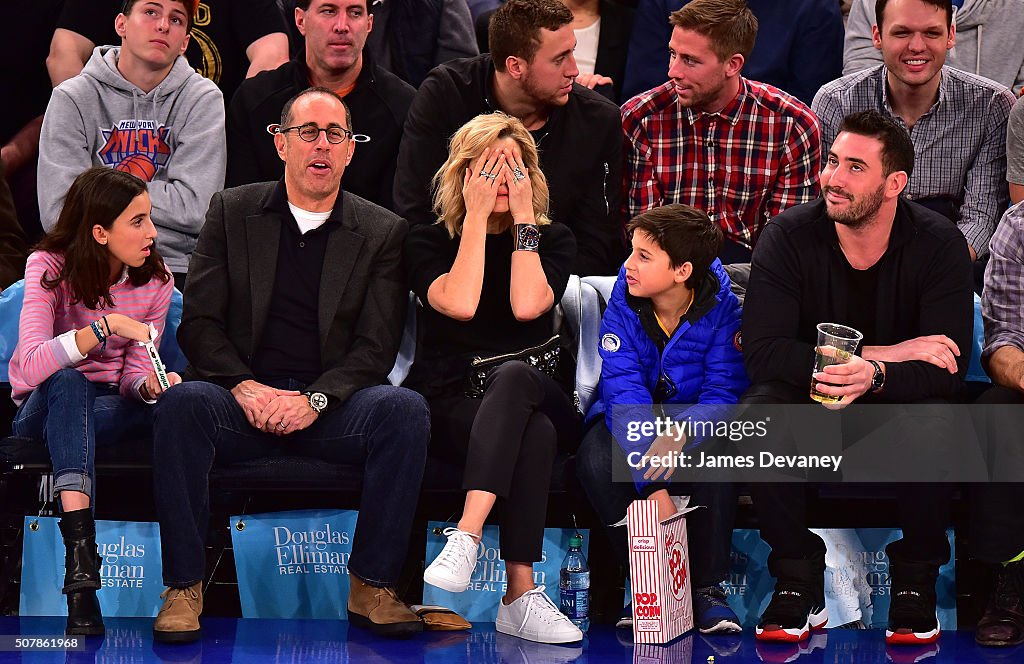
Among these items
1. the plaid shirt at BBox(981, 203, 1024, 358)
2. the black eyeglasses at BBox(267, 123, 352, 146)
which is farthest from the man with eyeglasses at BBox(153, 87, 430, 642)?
the plaid shirt at BBox(981, 203, 1024, 358)

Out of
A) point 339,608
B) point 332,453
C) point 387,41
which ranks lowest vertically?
point 339,608

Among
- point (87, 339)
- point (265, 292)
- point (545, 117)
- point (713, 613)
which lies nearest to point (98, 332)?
point (87, 339)

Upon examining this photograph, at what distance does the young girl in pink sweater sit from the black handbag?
92 centimetres

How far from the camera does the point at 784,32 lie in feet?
17.6

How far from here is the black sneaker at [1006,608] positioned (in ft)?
12.0

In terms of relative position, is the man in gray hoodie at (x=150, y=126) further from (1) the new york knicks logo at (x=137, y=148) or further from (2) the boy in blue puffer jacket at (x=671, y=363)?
(2) the boy in blue puffer jacket at (x=671, y=363)

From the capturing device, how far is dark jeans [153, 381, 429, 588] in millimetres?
3619

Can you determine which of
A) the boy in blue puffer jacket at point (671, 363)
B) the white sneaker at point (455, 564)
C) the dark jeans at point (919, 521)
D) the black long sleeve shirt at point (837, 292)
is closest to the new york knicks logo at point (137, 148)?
the boy in blue puffer jacket at point (671, 363)

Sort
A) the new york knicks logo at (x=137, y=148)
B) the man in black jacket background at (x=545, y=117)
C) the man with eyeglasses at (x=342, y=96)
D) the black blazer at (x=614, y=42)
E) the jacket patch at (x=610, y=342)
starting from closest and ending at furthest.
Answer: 1. the jacket patch at (x=610, y=342)
2. the man in black jacket background at (x=545, y=117)
3. the new york knicks logo at (x=137, y=148)
4. the man with eyeglasses at (x=342, y=96)
5. the black blazer at (x=614, y=42)

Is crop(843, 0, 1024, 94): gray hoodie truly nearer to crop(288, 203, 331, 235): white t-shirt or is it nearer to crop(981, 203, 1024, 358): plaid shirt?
crop(981, 203, 1024, 358): plaid shirt

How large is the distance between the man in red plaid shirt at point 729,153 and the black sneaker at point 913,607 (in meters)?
1.45

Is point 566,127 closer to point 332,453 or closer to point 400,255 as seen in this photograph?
point 400,255

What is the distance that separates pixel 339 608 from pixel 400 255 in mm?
1143

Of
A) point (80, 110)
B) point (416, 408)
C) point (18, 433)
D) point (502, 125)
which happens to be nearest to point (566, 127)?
point (502, 125)
